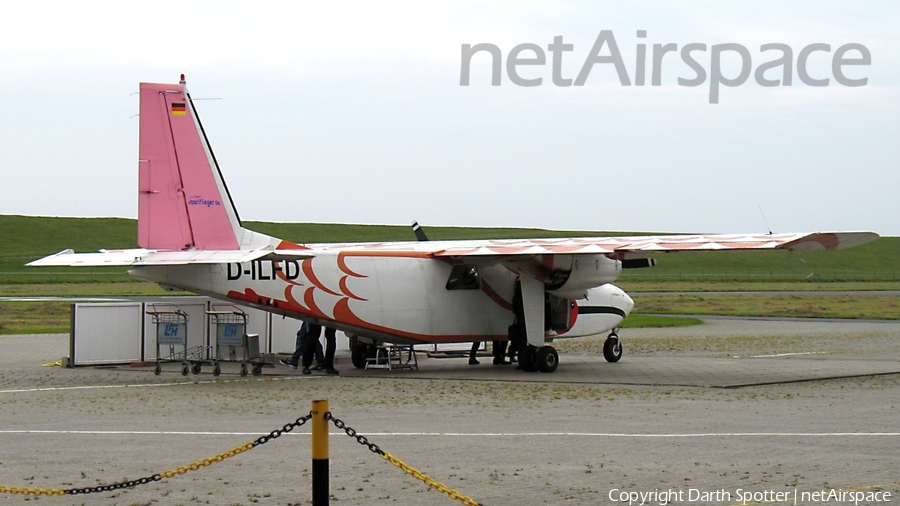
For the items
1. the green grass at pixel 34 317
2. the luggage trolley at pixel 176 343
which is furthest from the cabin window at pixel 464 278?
the green grass at pixel 34 317

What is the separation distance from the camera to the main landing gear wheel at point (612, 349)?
25.1 metres

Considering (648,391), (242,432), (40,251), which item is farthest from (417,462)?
(40,251)

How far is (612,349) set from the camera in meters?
25.2

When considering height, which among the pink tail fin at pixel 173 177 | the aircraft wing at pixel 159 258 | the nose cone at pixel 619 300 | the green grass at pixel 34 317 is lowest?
the green grass at pixel 34 317

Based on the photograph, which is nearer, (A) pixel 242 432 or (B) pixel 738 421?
(A) pixel 242 432

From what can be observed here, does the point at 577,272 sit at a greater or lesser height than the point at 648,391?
greater

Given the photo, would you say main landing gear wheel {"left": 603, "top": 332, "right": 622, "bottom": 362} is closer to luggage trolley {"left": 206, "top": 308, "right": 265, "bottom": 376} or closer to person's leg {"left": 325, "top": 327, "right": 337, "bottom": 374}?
person's leg {"left": 325, "top": 327, "right": 337, "bottom": 374}

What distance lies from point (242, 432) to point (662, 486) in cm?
572

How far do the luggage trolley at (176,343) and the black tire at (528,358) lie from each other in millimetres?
6890

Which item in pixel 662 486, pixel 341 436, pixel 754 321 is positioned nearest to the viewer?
pixel 662 486

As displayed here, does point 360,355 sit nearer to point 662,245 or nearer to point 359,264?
point 359,264

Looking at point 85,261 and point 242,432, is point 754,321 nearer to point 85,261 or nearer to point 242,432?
point 85,261

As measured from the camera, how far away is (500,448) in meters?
11.5

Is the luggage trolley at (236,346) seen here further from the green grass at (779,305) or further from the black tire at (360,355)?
the green grass at (779,305)
